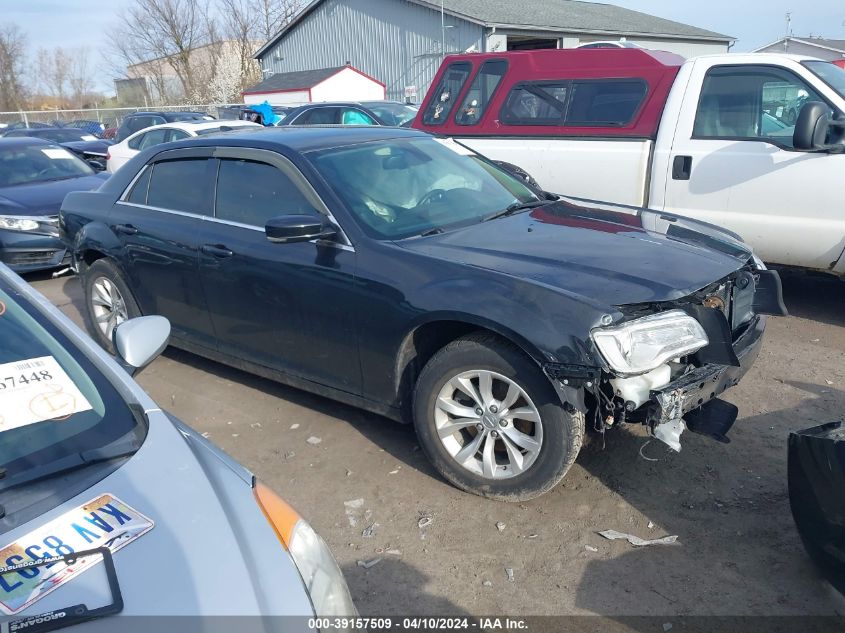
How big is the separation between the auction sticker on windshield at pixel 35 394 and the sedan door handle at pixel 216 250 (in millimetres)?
2030

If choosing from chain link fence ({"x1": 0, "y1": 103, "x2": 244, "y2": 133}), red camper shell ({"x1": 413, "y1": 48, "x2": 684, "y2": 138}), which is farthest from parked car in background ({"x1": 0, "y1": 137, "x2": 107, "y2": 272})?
chain link fence ({"x1": 0, "y1": 103, "x2": 244, "y2": 133})

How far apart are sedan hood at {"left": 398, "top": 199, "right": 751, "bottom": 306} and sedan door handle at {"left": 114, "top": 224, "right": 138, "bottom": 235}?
7.64ft

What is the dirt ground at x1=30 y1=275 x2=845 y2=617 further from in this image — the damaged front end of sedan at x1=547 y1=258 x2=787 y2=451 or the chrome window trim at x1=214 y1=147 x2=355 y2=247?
the chrome window trim at x1=214 y1=147 x2=355 y2=247

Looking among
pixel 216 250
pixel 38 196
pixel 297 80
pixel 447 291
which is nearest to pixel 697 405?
pixel 447 291

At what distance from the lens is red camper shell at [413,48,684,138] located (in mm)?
6430

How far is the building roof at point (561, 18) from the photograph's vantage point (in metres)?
26.0

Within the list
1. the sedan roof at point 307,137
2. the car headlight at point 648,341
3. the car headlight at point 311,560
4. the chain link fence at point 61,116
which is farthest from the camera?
the chain link fence at point 61,116

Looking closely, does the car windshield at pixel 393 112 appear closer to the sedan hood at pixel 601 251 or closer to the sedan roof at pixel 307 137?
the sedan roof at pixel 307 137

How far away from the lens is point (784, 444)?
3.90 meters

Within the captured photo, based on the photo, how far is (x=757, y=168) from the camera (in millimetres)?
5727

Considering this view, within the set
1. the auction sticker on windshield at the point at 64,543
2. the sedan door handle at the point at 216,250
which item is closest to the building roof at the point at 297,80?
the sedan door handle at the point at 216,250

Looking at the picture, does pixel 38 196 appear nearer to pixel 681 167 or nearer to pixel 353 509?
pixel 353 509

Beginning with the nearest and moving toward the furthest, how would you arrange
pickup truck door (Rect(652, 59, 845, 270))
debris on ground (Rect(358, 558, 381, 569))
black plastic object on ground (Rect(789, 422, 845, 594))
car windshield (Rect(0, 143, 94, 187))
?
black plastic object on ground (Rect(789, 422, 845, 594)) < debris on ground (Rect(358, 558, 381, 569)) < pickup truck door (Rect(652, 59, 845, 270)) < car windshield (Rect(0, 143, 94, 187))

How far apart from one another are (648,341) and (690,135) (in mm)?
3673
